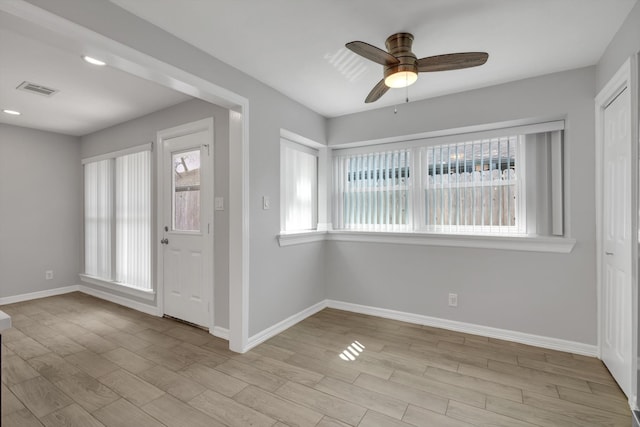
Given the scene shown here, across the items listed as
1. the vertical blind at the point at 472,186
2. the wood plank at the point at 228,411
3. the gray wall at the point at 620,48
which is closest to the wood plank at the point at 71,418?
the wood plank at the point at 228,411

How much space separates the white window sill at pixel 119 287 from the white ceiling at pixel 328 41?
225cm

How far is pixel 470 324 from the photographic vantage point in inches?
127

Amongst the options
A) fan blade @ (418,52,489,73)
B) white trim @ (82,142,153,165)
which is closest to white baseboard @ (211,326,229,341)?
white trim @ (82,142,153,165)

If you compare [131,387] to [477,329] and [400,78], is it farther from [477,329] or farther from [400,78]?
[477,329]

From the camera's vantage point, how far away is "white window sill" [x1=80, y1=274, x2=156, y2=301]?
152 inches

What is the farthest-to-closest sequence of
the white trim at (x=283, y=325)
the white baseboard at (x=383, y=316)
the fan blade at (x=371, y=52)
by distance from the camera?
the white trim at (x=283, y=325)
the white baseboard at (x=383, y=316)
the fan blade at (x=371, y=52)

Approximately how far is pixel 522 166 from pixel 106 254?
5.40 metres

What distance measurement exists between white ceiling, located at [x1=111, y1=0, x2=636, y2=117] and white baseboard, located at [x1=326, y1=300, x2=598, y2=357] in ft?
7.89

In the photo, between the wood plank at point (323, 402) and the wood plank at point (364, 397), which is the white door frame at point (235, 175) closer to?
the wood plank at point (323, 402)

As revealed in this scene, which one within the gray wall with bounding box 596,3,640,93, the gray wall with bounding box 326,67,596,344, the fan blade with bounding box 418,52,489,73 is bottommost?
the gray wall with bounding box 326,67,596,344

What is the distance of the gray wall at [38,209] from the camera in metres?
4.35

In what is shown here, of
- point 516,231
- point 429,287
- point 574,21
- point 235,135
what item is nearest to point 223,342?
point 235,135

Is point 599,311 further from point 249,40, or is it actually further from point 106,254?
point 106,254

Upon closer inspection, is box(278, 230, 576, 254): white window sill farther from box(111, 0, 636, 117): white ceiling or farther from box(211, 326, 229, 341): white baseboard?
box(111, 0, 636, 117): white ceiling
